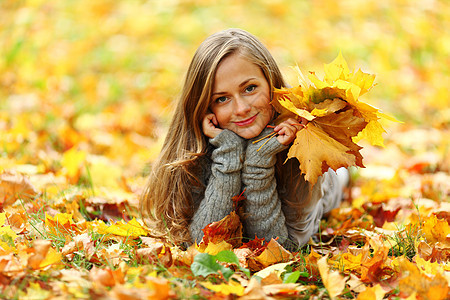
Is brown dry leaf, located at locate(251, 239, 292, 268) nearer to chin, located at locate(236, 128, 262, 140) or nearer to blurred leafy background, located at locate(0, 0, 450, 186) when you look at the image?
chin, located at locate(236, 128, 262, 140)

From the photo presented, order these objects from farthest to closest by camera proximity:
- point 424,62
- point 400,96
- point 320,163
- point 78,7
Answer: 1. point 78,7
2. point 424,62
3. point 400,96
4. point 320,163

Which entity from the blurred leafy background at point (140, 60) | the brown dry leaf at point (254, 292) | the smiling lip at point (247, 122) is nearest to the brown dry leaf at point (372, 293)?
the brown dry leaf at point (254, 292)

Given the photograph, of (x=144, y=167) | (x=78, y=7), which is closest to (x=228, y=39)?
(x=144, y=167)

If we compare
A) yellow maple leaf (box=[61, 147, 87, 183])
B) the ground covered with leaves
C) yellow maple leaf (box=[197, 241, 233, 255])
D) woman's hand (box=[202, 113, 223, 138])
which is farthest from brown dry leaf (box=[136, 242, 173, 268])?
yellow maple leaf (box=[61, 147, 87, 183])

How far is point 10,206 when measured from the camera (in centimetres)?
229

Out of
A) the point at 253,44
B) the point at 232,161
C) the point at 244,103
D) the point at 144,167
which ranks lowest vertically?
the point at 144,167

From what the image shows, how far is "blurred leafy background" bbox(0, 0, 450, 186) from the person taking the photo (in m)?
3.66

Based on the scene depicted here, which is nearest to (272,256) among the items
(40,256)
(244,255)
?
(244,255)

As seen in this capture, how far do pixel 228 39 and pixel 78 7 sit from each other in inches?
193

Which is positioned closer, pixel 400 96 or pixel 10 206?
pixel 10 206

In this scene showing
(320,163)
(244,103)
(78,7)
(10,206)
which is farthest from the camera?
(78,7)

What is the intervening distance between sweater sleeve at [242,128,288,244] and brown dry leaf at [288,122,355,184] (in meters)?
0.19

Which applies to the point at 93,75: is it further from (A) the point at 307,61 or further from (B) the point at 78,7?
(A) the point at 307,61

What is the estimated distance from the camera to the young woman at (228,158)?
6.72 feet
